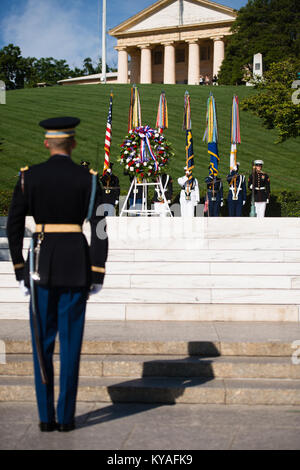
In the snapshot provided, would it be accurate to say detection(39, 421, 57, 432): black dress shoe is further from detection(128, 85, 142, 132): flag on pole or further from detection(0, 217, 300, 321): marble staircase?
detection(128, 85, 142, 132): flag on pole

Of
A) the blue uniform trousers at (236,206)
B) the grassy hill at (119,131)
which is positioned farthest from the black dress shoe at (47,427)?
the grassy hill at (119,131)

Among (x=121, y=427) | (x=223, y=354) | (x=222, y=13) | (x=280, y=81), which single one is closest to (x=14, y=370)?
(x=121, y=427)

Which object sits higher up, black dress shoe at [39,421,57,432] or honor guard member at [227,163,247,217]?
honor guard member at [227,163,247,217]

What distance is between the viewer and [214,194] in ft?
58.0

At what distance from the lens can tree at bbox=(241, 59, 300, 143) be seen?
19.2 meters

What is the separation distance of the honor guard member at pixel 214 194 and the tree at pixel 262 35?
39564mm

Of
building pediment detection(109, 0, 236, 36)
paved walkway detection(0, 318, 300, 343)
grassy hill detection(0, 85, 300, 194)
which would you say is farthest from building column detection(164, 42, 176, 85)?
paved walkway detection(0, 318, 300, 343)

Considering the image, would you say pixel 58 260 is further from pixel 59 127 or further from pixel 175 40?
pixel 175 40

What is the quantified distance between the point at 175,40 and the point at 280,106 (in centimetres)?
6301

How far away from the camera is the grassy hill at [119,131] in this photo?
29.3m

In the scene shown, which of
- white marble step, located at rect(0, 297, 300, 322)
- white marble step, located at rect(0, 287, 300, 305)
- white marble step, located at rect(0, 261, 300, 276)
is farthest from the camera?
white marble step, located at rect(0, 261, 300, 276)

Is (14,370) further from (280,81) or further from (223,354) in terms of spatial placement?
(280,81)

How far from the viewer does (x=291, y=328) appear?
7.44 m
